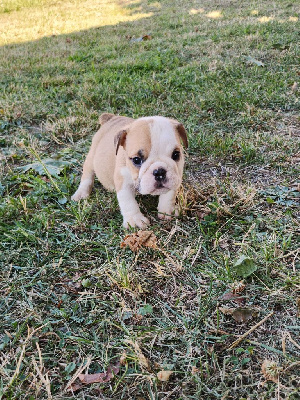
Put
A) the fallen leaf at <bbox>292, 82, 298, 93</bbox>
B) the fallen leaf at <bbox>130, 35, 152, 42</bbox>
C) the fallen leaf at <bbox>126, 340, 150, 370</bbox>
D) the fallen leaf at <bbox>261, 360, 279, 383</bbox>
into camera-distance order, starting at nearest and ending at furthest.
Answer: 1. the fallen leaf at <bbox>261, 360, 279, 383</bbox>
2. the fallen leaf at <bbox>126, 340, 150, 370</bbox>
3. the fallen leaf at <bbox>292, 82, 298, 93</bbox>
4. the fallen leaf at <bbox>130, 35, 152, 42</bbox>

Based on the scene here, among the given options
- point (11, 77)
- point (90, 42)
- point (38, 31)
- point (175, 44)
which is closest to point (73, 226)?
point (11, 77)

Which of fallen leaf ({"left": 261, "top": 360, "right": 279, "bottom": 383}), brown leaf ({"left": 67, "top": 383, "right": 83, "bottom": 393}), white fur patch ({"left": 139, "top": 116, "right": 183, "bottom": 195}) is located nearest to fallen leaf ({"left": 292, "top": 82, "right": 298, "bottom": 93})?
white fur patch ({"left": 139, "top": 116, "right": 183, "bottom": 195})

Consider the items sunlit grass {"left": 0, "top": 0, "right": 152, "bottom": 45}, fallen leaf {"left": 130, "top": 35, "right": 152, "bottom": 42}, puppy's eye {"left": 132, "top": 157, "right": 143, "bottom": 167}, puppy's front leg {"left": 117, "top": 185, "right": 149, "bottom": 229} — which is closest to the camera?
puppy's eye {"left": 132, "top": 157, "right": 143, "bottom": 167}

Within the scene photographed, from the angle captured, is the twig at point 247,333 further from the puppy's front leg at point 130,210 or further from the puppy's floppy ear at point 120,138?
the puppy's floppy ear at point 120,138

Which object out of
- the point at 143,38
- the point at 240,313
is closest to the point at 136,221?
the point at 240,313

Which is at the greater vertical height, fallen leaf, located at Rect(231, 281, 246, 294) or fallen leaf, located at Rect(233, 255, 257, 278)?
fallen leaf, located at Rect(233, 255, 257, 278)

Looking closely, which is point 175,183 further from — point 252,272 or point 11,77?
point 11,77

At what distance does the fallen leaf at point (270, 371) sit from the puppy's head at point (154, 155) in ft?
4.18

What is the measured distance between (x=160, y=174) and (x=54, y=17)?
10667 mm

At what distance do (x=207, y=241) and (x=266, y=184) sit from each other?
0.94 m

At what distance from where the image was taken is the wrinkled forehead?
2.57 meters

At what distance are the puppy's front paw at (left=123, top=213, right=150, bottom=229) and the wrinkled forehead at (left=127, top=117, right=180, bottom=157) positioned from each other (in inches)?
19.4

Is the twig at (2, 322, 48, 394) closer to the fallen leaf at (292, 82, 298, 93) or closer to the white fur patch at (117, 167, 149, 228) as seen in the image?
the white fur patch at (117, 167, 149, 228)

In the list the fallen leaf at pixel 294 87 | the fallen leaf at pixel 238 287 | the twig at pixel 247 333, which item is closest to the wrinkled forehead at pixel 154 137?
the fallen leaf at pixel 238 287
